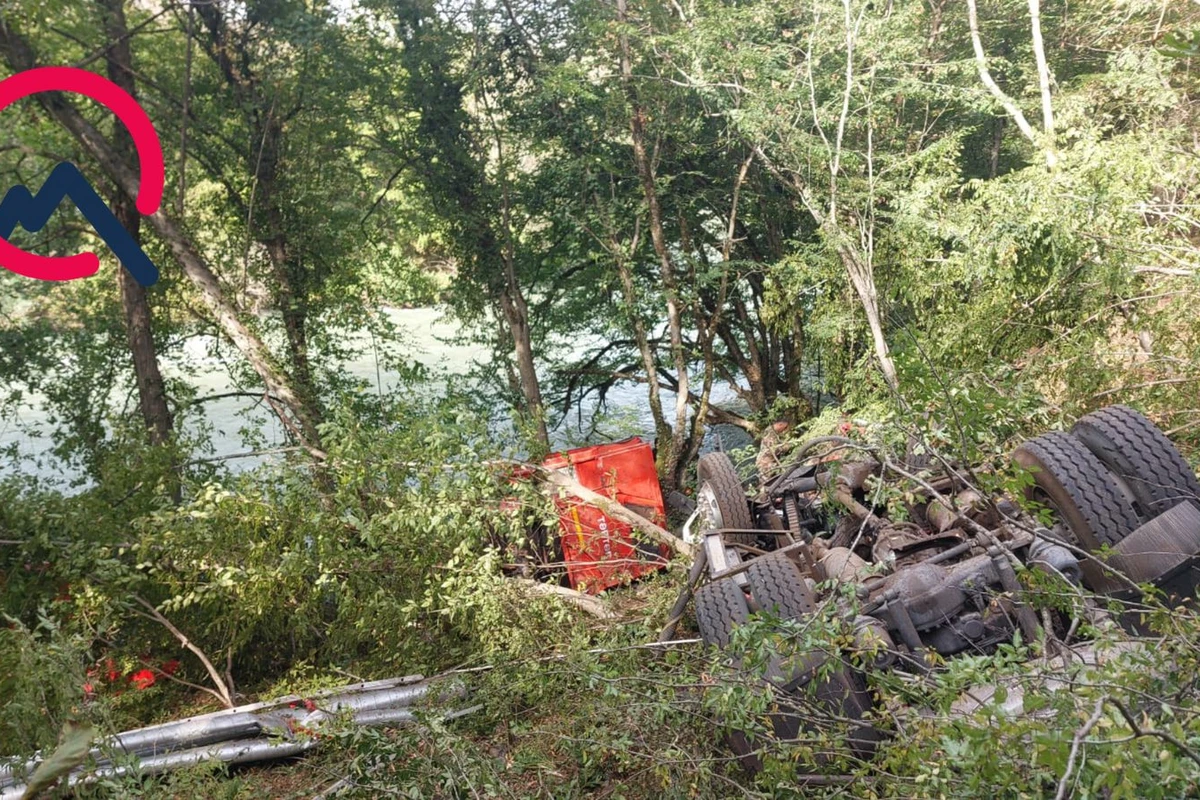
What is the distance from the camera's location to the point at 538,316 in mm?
14383

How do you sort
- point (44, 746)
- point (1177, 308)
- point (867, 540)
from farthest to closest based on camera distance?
point (1177, 308) → point (867, 540) → point (44, 746)

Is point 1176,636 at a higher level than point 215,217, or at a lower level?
lower

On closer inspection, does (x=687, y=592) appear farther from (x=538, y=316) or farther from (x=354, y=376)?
(x=538, y=316)

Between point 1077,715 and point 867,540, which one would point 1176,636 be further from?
point 867,540

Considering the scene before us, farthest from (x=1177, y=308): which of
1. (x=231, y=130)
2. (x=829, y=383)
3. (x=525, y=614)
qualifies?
(x=231, y=130)

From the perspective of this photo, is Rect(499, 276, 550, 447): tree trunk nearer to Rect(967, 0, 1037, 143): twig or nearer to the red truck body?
the red truck body

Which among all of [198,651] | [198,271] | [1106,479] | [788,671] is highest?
[198,271]

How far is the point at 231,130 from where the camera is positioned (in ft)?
36.3

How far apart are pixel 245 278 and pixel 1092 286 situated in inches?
344

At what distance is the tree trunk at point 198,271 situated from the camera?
26.4ft

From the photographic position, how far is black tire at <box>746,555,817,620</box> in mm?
4133

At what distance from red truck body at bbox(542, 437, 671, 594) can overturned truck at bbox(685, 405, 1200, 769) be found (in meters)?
2.00

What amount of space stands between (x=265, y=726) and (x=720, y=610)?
2.94 metres

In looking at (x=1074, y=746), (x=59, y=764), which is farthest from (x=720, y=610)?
(x=59, y=764)
